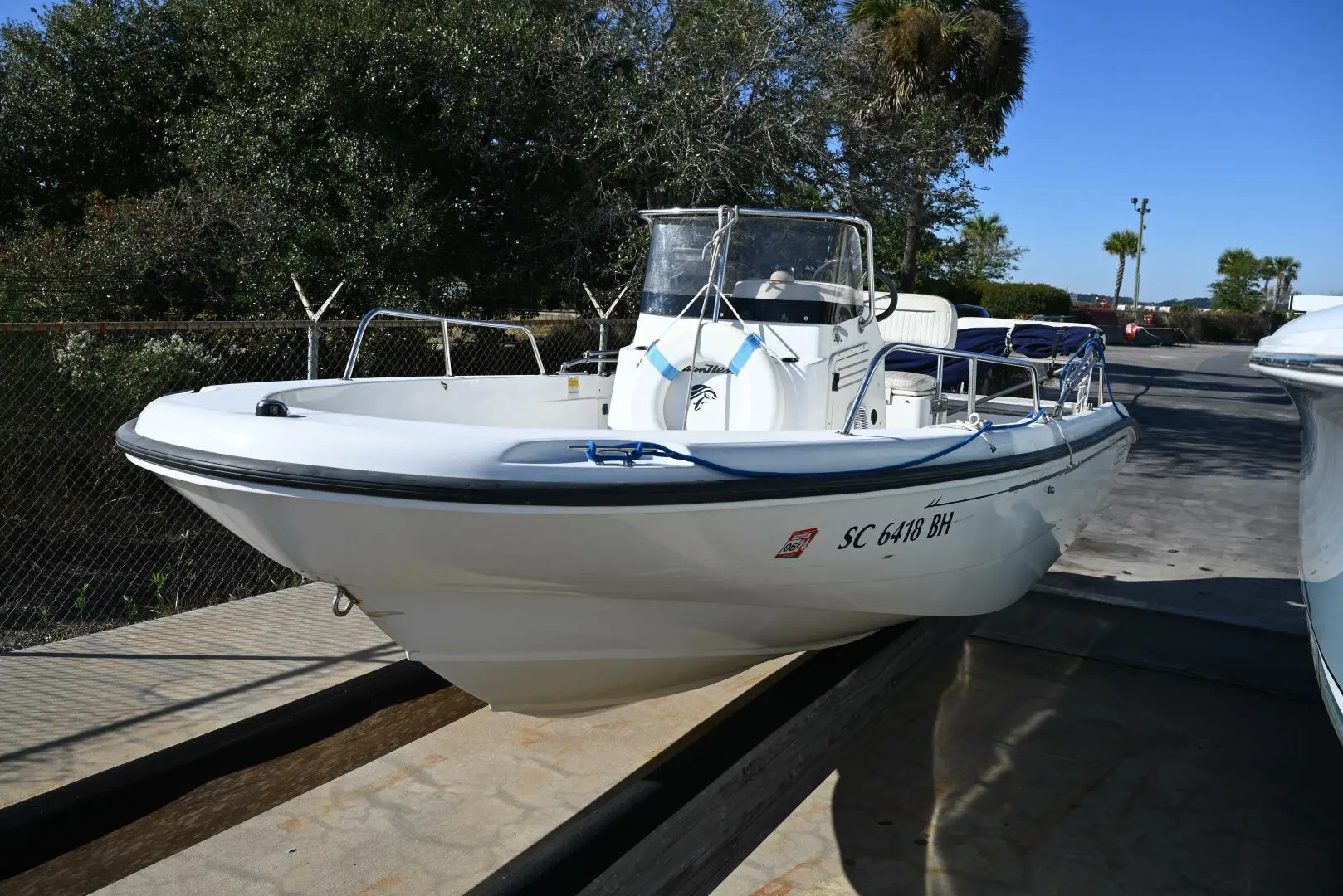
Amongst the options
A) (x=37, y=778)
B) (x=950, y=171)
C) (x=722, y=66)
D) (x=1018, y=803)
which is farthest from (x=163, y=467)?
(x=950, y=171)

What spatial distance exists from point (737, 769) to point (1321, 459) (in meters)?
2.89

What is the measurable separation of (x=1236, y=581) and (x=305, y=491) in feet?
19.1

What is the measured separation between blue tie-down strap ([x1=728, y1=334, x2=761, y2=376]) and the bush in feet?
110

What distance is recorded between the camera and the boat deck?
9.11ft

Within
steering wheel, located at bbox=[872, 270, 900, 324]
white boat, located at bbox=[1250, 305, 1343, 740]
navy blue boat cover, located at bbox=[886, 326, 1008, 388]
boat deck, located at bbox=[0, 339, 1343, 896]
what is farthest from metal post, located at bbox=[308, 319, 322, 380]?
white boat, located at bbox=[1250, 305, 1343, 740]

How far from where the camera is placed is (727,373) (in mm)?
4402

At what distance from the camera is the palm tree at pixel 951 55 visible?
722 inches

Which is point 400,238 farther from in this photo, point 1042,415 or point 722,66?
point 1042,415

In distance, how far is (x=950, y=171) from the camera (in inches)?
562

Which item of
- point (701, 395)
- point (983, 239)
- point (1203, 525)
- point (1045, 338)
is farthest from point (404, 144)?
point (983, 239)

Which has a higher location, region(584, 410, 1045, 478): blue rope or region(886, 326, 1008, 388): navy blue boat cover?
region(886, 326, 1008, 388): navy blue boat cover

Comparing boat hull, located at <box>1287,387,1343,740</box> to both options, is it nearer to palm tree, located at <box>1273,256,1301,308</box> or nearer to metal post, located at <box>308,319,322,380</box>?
metal post, located at <box>308,319,322,380</box>

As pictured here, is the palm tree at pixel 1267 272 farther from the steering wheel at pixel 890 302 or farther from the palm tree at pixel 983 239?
the steering wheel at pixel 890 302

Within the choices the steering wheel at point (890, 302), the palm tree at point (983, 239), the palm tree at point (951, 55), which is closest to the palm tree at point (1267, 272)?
the palm tree at point (983, 239)
